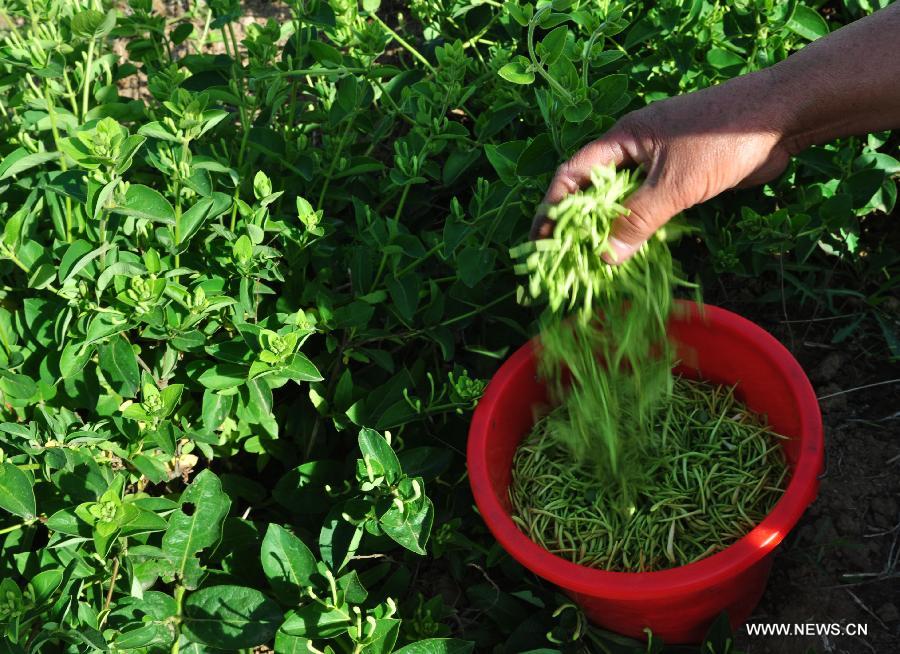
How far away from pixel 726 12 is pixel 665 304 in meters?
0.87

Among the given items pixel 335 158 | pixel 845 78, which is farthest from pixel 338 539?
pixel 845 78

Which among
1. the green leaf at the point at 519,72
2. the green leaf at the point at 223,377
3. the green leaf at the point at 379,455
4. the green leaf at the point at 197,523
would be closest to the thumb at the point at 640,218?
the green leaf at the point at 519,72

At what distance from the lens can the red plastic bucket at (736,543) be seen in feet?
5.93

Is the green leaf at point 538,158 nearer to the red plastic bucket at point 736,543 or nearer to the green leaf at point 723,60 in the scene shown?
the red plastic bucket at point 736,543

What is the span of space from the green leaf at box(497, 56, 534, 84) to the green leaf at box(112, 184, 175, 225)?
29.4 inches

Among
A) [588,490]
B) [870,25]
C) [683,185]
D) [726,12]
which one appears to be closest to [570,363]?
[588,490]

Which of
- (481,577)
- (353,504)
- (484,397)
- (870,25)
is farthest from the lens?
(481,577)

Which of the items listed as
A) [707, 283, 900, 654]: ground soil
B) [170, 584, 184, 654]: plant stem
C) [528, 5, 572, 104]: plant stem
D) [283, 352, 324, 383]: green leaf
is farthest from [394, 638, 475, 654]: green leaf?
[528, 5, 572, 104]: plant stem

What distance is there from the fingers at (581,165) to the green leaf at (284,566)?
2.88 ft

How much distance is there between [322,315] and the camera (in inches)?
87.3

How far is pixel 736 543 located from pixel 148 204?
138 centimetres

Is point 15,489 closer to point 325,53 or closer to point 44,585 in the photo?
point 44,585

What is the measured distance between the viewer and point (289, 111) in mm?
2422

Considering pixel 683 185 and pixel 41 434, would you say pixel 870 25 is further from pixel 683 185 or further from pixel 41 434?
pixel 41 434
